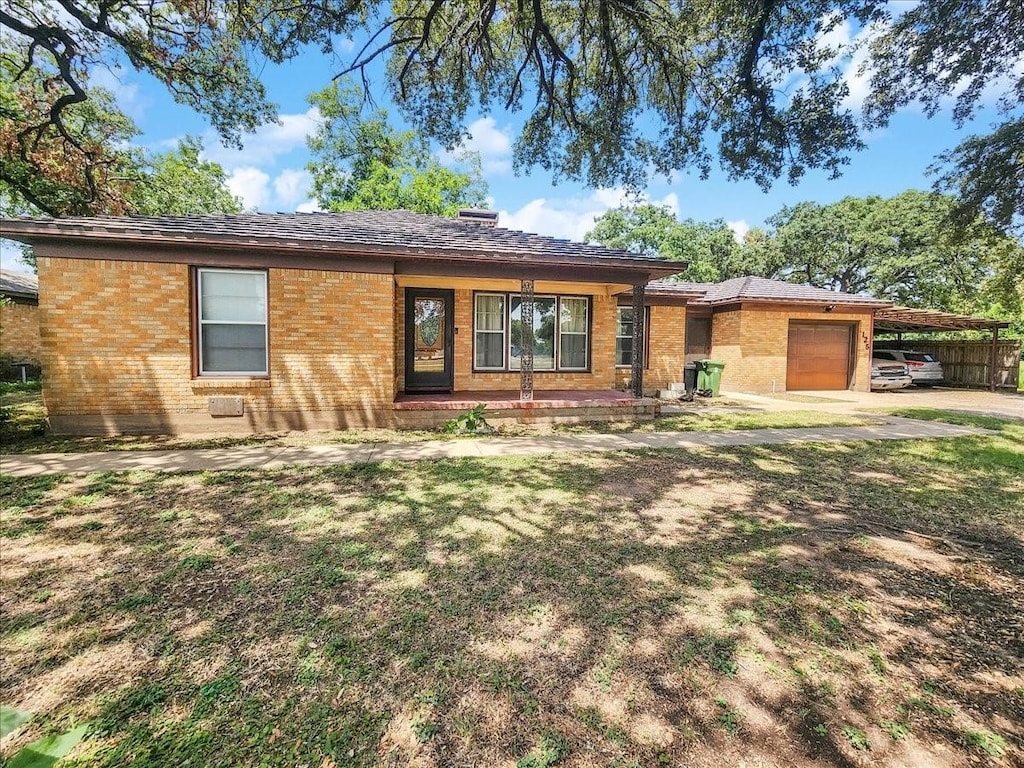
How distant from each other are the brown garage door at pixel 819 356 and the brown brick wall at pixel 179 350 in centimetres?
1450

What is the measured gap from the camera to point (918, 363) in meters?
18.2

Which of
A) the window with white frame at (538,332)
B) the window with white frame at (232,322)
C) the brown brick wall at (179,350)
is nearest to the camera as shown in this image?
the brown brick wall at (179,350)

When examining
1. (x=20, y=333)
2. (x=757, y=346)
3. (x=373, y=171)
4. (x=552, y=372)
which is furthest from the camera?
(x=373, y=171)

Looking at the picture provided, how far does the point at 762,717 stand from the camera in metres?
2.12

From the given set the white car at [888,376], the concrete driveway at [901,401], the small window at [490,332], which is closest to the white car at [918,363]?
the concrete driveway at [901,401]

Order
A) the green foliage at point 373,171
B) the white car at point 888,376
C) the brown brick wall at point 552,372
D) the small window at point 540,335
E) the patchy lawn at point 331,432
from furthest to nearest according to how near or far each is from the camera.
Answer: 1. the green foliage at point 373,171
2. the white car at point 888,376
3. the small window at point 540,335
4. the brown brick wall at point 552,372
5. the patchy lawn at point 331,432

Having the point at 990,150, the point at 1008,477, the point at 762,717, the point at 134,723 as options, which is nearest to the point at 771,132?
the point at 990,150

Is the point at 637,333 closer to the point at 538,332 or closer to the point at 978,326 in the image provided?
the point at 538,332

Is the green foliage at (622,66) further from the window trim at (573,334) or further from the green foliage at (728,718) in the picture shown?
the green foliage at (728,718)

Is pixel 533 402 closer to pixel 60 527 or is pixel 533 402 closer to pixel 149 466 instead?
pixel 149 466

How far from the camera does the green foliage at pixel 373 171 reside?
27.0 m

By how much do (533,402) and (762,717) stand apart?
24.4ft

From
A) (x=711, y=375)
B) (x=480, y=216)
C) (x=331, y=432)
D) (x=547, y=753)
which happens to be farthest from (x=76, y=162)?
(x=711, y=375)

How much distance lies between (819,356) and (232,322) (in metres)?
18.1
